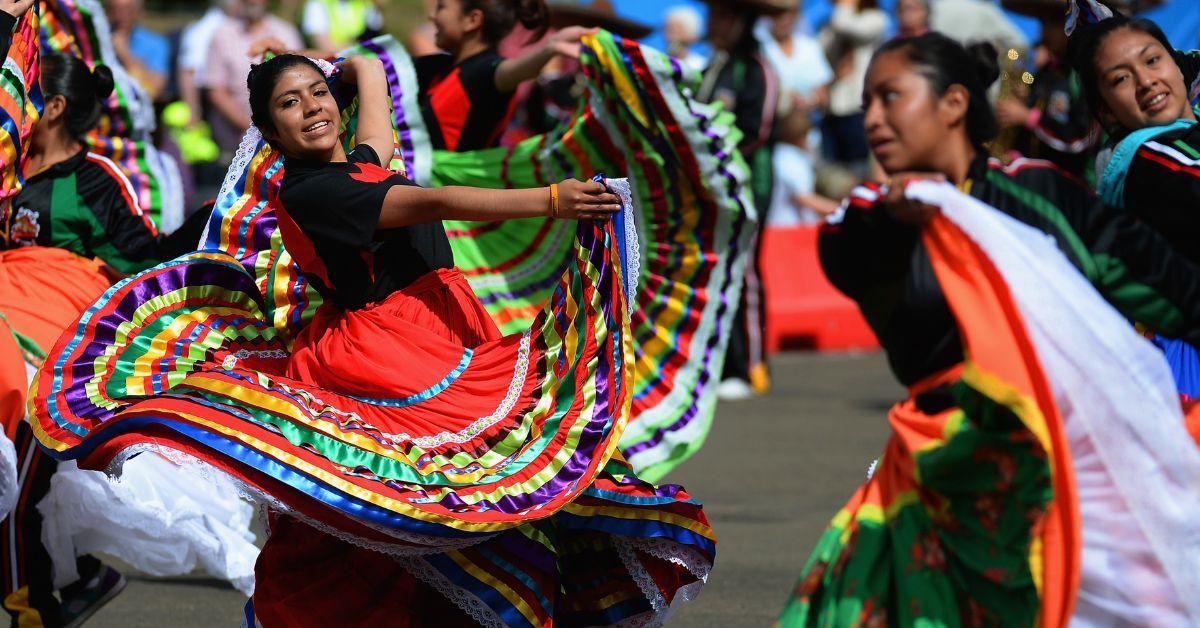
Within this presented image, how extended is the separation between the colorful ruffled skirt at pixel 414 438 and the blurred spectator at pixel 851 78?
823cm

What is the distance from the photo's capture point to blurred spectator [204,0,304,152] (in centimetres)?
1113

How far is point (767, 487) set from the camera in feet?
22.6

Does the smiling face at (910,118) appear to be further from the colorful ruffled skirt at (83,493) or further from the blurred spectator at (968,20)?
the blurred spectator at (968,20)

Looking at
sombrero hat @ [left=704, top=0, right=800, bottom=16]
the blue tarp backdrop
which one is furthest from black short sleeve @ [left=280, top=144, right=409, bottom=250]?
sombrero hat @ [left=704, top=0, right=800, bottom=16]

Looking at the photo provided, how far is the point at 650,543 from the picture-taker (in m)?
4.10

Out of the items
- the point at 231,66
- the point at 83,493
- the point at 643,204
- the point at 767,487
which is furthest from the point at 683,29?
the point at 83,493

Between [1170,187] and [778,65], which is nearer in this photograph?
[1170,187]

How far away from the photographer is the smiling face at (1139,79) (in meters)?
4.00

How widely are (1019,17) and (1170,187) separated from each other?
765cm

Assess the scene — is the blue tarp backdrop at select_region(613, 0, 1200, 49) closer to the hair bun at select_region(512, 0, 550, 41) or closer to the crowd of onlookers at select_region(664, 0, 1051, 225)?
the crowd of onlookers at select_region(664, 0, 1051, 225)

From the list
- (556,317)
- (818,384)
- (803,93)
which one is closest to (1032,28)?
(803,93)

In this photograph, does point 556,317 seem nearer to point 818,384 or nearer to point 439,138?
point 439,138

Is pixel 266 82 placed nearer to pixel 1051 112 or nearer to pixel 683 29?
pixel 1051 112

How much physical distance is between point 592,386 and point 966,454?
1.14 meters
